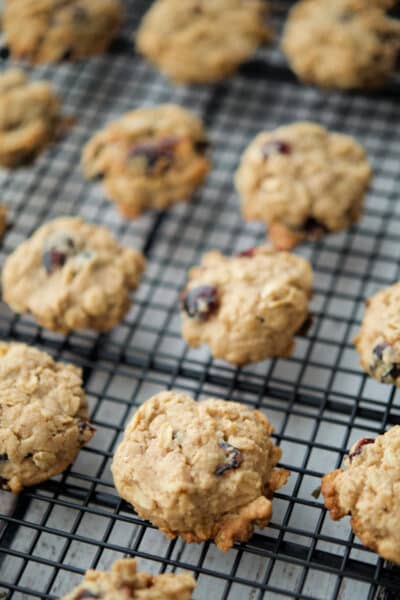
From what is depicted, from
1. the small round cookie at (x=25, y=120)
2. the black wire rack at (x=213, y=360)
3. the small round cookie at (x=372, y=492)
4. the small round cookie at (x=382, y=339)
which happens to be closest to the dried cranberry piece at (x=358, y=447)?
the small round cookie at (x=372, y=492)

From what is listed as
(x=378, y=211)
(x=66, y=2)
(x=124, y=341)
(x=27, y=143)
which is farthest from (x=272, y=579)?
(x=66, y=2)

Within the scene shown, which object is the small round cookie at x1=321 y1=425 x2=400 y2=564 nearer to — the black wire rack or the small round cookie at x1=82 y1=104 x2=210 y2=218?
the black wire rack

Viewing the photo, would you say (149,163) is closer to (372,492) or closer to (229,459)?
(229,459)

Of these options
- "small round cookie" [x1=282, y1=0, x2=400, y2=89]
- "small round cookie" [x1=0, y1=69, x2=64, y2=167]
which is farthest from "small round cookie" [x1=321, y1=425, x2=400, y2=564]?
"small round cookie" [x1=0, y1=69, x2=64, y2=167]

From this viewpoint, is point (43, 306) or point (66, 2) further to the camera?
point (66, 2)

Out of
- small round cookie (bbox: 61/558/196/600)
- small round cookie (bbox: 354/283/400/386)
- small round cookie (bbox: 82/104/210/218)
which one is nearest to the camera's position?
small round cookie (bbox: 61/558/196/600)

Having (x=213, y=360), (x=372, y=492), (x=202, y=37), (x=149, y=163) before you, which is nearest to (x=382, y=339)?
(x=372, y=492)

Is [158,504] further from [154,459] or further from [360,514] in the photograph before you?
[360,514]
